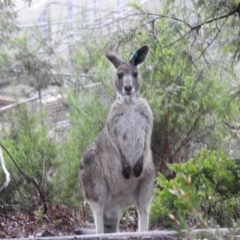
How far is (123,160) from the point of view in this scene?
183 inches

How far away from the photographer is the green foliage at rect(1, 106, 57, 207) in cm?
746

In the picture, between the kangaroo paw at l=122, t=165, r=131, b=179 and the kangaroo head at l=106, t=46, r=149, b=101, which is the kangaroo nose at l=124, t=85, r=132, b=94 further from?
the kangaroo paw at l=122, t=165, r=131, b=179

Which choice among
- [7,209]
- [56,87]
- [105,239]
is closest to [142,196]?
[105,239]

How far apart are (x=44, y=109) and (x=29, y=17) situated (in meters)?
3.41

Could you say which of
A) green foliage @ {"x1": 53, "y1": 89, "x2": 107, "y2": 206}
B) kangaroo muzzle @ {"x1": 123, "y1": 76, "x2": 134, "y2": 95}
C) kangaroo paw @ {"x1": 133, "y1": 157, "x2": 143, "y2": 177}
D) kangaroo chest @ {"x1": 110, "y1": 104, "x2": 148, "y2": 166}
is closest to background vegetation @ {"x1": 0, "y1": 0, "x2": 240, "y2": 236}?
green foliage @ {"x1": 53, "y1": 89, "x2": 107, "y2": 206}

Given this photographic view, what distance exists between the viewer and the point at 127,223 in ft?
21.6

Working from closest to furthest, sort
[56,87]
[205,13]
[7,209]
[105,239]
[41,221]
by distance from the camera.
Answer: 1. [105,239]
2. [205,13]
3. [41,221]
4. [7,209]
5. [56,87]

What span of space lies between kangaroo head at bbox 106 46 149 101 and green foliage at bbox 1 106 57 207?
3.08 meters

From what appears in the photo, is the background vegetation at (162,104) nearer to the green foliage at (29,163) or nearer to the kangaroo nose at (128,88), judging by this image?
the green foliage at (29,163)

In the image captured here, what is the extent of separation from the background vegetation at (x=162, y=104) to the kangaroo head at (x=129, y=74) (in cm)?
43

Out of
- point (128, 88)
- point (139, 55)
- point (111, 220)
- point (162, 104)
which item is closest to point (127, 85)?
point (128, 88)

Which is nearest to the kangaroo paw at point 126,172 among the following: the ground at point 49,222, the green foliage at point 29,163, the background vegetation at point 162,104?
the background vegetation at point 162,104

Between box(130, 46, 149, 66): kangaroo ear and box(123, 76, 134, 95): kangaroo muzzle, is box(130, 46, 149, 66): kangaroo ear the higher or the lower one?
the higher one

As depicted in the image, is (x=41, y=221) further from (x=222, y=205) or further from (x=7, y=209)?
(x=222, y=205)
